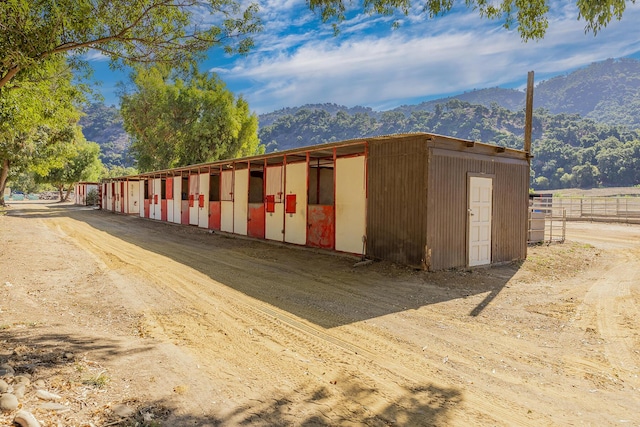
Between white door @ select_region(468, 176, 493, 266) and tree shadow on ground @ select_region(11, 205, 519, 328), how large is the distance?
0.44m

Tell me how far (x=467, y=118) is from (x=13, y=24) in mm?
147963

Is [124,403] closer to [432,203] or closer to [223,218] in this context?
[432,203]

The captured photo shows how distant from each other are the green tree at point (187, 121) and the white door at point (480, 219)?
24.7 metres

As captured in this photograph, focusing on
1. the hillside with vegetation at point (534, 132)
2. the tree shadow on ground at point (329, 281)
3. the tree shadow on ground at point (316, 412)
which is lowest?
the tree shadow on ground at point (316, 412)

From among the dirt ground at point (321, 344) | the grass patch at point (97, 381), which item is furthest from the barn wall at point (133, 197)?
the grass patch at point (97, 381)

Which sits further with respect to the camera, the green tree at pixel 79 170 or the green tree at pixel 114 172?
the green tree at pixel 114 172

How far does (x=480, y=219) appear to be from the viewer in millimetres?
9688

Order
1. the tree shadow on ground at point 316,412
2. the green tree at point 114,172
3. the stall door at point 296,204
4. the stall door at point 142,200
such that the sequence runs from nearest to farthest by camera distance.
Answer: the tree shadow on ground at point 316,412 < the stall door at point 296,204 < the stall door at point 142,200 < the green tree at point 114,172

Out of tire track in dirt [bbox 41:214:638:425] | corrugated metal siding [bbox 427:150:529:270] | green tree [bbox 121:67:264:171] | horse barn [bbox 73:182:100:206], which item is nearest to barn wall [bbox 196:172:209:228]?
tire track in dirt [bbox 41:214:638:425]

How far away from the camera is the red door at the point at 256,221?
1441cm

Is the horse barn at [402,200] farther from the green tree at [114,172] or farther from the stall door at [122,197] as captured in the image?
the green tree at [114,172]

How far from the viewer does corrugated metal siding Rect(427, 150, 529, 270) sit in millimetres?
8648

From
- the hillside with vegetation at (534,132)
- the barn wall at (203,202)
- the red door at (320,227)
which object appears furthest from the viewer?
the hillside with vegetation at (534,132)

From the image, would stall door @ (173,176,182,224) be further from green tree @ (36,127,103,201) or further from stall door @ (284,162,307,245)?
green tree @ (36,127,103,201)
